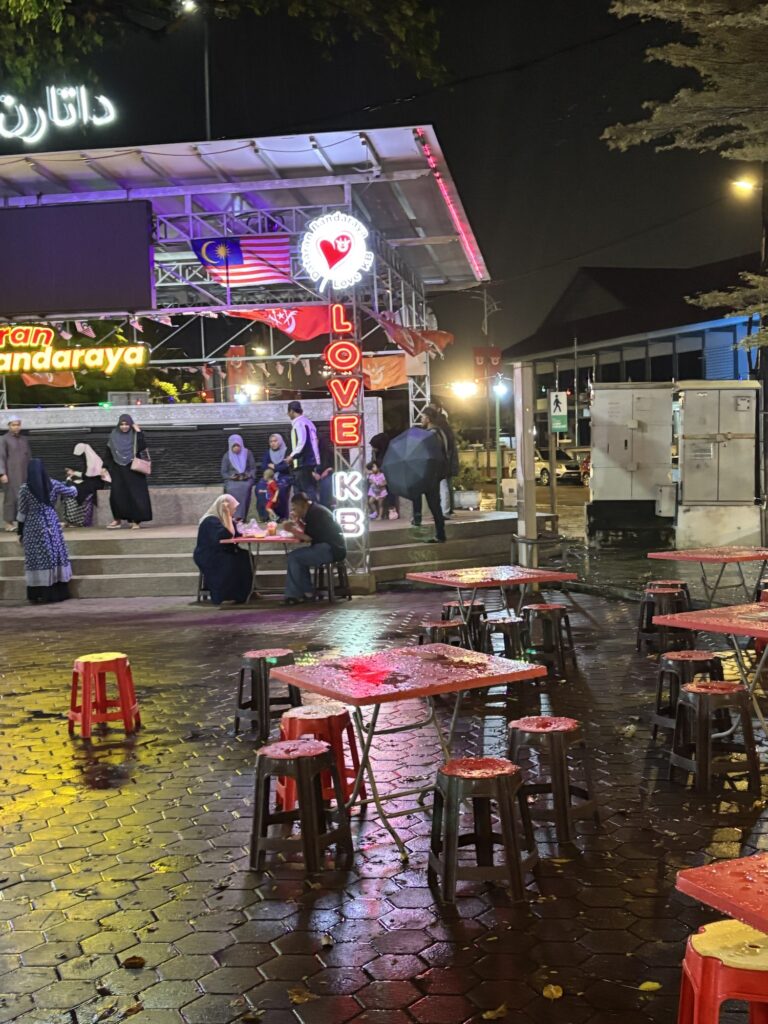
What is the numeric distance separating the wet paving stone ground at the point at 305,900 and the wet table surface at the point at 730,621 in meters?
0.90

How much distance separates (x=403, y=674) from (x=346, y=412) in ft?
29.7

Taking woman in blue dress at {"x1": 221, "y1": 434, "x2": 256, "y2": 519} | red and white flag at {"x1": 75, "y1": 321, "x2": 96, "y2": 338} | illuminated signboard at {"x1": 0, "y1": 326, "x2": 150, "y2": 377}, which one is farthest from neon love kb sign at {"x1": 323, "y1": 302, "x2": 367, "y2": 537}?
red and white flag at {"x1": 75, "y1": 321, "x2": 96, "y2": 338}

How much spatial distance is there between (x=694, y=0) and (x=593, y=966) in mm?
7572

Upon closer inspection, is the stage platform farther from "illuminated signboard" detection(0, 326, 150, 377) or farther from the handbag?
"illuminated signboard" detection(0, 326, 150, 377)

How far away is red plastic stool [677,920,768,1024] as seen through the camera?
7.59ft

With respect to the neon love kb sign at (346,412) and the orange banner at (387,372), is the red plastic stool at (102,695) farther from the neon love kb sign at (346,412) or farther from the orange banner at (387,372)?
the orange banner at (387,372)

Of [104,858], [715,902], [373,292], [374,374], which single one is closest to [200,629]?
[104,858]

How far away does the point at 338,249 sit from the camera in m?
13.4

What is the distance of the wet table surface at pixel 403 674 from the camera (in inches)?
180

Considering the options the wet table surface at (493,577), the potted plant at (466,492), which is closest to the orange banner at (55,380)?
the potted plant at (466,492)

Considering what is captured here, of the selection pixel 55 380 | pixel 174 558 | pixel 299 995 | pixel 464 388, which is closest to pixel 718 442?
pixel 174 558

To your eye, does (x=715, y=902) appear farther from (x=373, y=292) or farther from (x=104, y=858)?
(x=373, y=292)

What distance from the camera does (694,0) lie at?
7914 mm

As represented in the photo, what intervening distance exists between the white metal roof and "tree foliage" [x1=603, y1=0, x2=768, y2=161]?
4326mm
